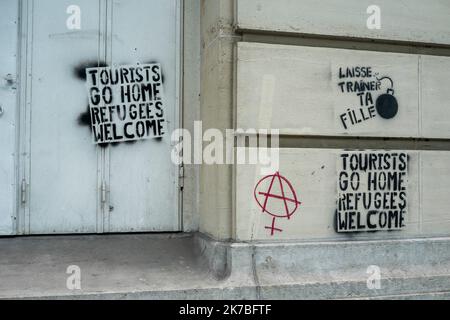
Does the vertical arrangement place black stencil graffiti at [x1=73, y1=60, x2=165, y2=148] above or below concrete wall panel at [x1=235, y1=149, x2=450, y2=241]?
above

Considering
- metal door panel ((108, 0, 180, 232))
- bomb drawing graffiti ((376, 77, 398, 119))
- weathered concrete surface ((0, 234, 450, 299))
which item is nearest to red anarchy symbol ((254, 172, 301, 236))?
weathered concrete surface ((0, 234, 450, 299))

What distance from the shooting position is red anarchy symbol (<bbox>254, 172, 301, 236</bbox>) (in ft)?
12.3

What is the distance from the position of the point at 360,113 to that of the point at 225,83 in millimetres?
1152

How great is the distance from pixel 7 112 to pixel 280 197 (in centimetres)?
233

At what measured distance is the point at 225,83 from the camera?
3.75 meters

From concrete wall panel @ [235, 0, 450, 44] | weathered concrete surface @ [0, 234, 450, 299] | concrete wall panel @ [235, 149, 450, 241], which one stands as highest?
concrete wall panel @ [235, 0, 450, 44]

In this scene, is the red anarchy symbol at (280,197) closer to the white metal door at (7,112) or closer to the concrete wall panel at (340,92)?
the concrete wall panel at (340,92)

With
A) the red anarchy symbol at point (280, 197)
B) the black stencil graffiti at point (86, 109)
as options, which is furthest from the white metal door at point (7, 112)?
the red anarchy symbol at point (280, 197)

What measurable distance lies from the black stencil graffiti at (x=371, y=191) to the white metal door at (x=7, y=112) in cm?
267

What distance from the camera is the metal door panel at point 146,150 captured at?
4.16 metres

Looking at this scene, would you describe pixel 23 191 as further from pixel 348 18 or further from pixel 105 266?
pixel 348 18

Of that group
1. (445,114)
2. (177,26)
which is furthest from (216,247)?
(445,114)

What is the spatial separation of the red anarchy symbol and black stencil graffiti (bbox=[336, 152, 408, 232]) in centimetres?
39

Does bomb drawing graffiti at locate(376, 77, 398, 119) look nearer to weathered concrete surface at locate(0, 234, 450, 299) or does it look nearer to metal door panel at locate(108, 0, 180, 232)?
weathered concrete surface at locate(0, 234, 450, 299)
